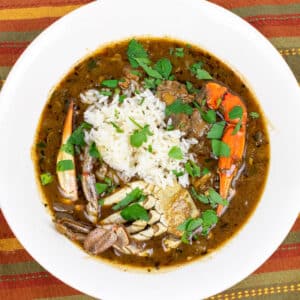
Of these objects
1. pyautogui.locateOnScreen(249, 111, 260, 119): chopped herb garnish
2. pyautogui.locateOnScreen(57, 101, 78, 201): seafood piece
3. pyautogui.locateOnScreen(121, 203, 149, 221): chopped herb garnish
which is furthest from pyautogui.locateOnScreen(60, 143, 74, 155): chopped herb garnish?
pyautogui.locateOnScreen(249, 111, 260, 119): chopped herb garnish

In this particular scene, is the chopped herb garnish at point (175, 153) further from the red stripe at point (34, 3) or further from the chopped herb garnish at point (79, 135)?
the red stripe at point (34, 3)

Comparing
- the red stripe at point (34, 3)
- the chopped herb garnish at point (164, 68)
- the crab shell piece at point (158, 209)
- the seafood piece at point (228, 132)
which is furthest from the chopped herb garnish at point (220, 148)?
the red stripe at point (34, 3)

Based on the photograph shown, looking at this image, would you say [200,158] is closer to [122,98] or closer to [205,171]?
[205,171]

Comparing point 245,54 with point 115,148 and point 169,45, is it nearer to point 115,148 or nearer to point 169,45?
point 169,45

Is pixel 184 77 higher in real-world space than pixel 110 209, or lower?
higher

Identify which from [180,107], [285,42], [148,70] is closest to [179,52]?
[148,70]

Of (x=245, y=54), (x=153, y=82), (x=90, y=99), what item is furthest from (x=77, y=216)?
(x=245, y=54)
